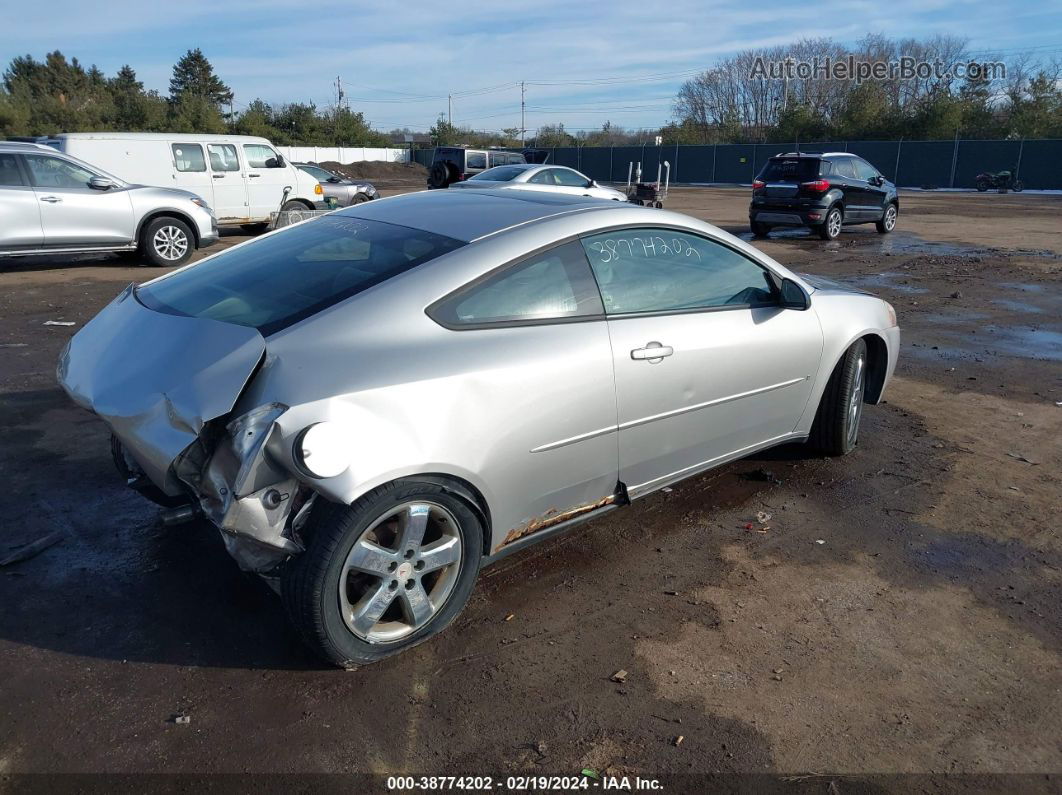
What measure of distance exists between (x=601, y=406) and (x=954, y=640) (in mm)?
1653

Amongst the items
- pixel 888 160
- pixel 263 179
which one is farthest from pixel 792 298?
pixel 888 160

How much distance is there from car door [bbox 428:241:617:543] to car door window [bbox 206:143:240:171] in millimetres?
13571

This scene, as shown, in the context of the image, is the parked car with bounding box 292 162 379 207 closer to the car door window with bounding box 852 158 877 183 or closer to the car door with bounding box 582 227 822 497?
the car door window with bounding box 852 158 877 183

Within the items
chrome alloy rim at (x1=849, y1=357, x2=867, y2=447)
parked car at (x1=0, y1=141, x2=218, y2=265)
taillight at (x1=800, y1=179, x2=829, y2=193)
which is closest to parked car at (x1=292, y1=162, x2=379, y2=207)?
parked car at (x1=0, y1=141, x2=218, y2=265)

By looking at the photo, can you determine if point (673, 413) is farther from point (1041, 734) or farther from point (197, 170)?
point (197, 170)

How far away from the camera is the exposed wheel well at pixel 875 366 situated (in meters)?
5.07

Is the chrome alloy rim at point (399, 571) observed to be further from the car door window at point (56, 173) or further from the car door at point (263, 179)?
the car door at point (263, 179)

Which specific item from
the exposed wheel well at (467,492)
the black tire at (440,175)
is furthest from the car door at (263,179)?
the exposed wheel well at (467,492)

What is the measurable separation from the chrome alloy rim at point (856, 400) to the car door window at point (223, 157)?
13.4m

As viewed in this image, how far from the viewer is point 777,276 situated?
4.32 m

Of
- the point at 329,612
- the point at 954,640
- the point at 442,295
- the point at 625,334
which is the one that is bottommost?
the point at 954,640

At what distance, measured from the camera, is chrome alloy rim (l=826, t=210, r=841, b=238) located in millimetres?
17531

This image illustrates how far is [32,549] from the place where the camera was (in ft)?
12.1

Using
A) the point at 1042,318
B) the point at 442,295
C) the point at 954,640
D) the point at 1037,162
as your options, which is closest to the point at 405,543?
the point at 442,295
